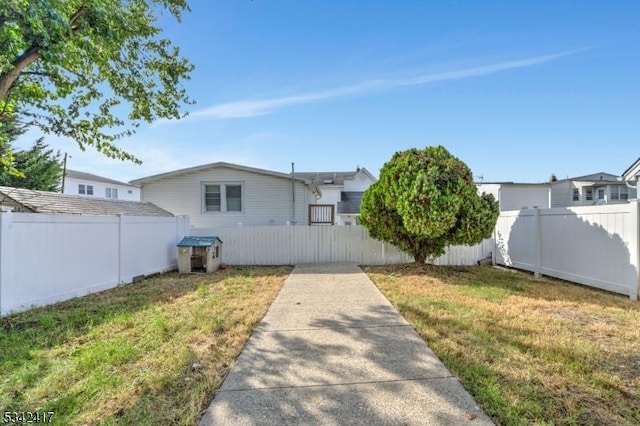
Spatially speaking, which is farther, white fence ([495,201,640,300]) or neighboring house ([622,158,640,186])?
neighboring house ([622,158,640,186])

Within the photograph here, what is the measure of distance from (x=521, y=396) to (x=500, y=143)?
622 inches

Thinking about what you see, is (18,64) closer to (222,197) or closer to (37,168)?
(222,197)

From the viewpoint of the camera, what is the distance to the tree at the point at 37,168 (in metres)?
18.9

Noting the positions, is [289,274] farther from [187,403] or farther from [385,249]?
[187,403]

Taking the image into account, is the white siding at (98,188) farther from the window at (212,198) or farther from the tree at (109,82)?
the tree at (109,82)

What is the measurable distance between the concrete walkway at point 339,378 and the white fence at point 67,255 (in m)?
3.93

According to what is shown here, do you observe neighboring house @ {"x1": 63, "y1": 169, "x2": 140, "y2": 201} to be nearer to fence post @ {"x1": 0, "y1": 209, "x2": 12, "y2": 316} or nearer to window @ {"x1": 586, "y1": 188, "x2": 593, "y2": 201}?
fence post @ {"x1": 0, "y1": 209, "x2": 12, "y2": 316}

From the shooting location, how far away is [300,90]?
39.6 feet

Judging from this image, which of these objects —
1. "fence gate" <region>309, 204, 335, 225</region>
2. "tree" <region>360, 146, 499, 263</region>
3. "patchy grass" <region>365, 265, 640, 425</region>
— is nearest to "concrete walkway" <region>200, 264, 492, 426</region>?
"patchy grass" <region>365, 265, 640, 425</region>

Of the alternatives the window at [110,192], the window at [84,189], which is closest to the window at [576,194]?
the window at [84,189]

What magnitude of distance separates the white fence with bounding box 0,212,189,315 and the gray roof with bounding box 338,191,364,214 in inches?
776

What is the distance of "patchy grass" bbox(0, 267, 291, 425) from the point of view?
250 centimetres

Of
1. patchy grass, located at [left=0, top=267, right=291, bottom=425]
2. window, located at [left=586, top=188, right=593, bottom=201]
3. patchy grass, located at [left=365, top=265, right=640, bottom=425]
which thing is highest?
window, located at [left=586, top=188, right=593, bottom=201]

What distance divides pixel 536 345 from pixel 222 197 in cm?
1210
